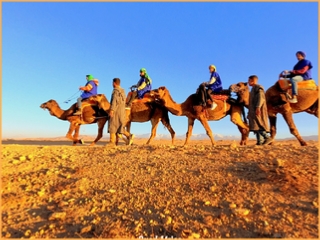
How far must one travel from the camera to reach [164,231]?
353 centimetres

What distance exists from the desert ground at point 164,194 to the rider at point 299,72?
10.6ft

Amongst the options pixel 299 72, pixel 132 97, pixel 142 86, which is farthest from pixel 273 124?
pixel 132 97

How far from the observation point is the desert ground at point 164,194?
11.7ft

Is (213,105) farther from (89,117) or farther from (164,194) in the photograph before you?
(164,194)

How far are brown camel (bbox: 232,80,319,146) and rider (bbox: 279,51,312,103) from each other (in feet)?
0.63

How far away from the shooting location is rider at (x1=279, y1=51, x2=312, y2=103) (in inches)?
348

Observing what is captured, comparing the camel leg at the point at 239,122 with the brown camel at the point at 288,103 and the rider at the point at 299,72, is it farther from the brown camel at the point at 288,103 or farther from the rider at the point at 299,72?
the rider at the point at 299,72

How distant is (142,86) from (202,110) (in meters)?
2.79

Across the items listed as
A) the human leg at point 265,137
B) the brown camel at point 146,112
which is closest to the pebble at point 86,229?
the human leg at point 265,137

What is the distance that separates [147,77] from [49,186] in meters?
7.91

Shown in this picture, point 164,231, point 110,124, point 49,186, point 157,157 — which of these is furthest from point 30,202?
point 110,124

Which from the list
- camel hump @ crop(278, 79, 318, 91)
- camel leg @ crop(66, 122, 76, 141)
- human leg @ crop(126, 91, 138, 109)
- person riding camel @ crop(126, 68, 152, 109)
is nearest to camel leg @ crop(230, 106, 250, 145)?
camel hump @ crop(278, 79, 318, 91)

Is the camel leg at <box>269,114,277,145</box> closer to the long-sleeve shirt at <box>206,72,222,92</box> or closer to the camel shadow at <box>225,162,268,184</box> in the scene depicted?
the long-sleeve shirt at <box>206,72,222,92</box>

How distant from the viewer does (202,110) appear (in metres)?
11.1
